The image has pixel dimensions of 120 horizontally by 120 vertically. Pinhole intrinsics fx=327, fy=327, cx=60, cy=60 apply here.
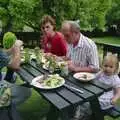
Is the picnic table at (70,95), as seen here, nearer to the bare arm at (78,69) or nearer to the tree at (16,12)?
the bare arm at (78,69)

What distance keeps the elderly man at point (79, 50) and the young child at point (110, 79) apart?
267 millimetres

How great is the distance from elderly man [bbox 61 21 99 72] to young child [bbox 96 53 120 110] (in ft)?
0.88

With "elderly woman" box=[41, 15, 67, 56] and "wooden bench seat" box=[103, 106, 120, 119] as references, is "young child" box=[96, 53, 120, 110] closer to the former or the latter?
"wooden bench seat" box=[103, 106, 120, 119]

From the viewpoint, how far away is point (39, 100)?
5746 mm

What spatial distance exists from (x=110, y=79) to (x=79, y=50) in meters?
0.65

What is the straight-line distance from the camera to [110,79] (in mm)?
3973

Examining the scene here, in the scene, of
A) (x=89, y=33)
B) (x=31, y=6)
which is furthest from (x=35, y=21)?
(x=89, y=33)

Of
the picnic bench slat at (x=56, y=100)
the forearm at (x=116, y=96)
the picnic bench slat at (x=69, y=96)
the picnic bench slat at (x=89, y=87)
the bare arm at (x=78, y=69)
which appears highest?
the bare arm at (x=78, y=69)

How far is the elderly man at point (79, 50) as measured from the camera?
13.7 feet

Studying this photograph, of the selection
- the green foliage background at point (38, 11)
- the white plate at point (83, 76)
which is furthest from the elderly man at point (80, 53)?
the green foliage background at point (38, 11)

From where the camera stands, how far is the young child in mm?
3881

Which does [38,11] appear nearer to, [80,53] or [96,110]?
[80,53]

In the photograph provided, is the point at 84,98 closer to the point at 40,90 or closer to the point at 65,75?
the point at 40,90

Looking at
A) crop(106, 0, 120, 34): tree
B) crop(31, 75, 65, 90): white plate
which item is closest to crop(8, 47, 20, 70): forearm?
crop(31, 75, 65, 90): white plate
